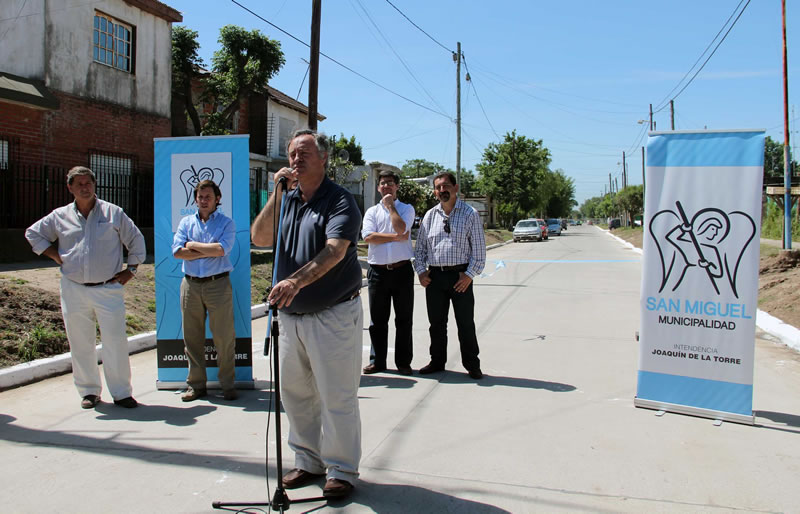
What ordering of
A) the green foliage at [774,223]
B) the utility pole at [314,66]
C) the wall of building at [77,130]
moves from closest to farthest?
1. the wall of building at [77,130]
2. the utility pole at [314,66]
3. the green foliage at [774,223]

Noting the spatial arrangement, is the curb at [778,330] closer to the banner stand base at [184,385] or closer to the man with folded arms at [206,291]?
the banner stand base at [184,385]

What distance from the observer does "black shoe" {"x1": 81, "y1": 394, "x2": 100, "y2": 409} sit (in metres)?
5.14

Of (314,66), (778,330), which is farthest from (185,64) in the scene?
(778,330)

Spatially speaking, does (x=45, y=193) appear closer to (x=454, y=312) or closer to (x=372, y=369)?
(x=372, y=369)

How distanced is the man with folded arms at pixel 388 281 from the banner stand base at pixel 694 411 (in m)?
2.22

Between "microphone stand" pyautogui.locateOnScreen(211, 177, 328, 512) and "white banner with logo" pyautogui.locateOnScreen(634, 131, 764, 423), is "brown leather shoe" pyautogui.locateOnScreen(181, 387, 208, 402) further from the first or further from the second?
"white banner with logo" pyautogui.locateOnScreen(634, 131, 764, 423)

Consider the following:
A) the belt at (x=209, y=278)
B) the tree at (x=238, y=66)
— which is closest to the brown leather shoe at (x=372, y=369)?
the belt at (x=209, y=278)

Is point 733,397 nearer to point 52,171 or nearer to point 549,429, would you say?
point 549,429

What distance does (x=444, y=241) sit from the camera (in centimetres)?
604

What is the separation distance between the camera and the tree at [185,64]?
23562mm

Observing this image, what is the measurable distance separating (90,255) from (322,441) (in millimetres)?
2744

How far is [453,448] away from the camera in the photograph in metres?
4.18

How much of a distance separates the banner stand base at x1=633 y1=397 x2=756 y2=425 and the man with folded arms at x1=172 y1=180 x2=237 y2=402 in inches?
137

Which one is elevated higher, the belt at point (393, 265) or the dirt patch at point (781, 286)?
the belt at point (393, 265)
